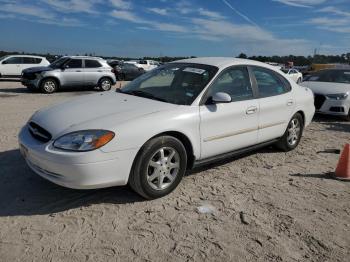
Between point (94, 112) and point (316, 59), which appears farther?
point (316, 59)

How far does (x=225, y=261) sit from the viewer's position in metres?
3.20

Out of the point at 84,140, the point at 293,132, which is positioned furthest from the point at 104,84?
the point at 84,140

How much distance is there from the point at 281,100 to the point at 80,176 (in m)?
3.49

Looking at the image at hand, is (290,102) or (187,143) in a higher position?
(290,102)

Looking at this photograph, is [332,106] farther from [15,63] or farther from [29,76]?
[15,63]

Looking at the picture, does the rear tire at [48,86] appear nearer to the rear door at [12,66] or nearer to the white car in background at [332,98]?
the rear door at [12,66]

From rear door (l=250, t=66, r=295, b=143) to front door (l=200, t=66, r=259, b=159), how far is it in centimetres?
17

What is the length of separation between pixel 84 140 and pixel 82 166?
10.5 inches

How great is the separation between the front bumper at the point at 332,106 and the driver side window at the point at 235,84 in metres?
5.40

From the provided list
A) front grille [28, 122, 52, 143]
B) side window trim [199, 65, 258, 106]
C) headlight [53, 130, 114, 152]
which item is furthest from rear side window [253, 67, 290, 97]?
front grille [28, 122, 52, 143]

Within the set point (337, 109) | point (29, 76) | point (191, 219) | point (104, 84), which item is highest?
point (29, 76)

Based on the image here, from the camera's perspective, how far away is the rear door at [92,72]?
1688 cm

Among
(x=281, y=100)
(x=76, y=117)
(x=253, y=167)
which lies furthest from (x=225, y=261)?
(x=281, y=100)

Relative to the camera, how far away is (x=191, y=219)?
3.92 meters
